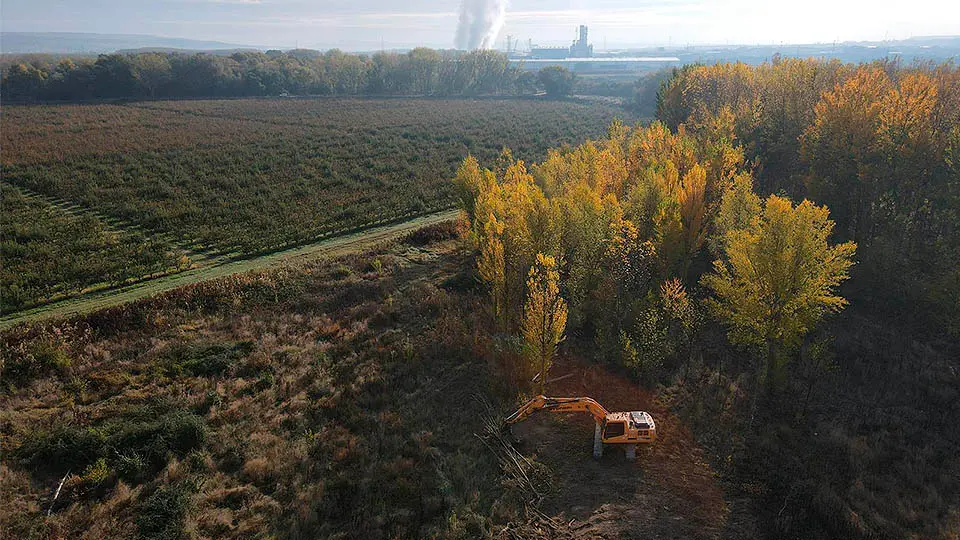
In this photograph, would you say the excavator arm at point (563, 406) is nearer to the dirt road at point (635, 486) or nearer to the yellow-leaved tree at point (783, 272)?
the dirt road at point (635, 486)

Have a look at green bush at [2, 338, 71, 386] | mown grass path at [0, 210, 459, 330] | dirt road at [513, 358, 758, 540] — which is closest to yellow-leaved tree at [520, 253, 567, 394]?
dirt road at [513, 358, 758, 540]

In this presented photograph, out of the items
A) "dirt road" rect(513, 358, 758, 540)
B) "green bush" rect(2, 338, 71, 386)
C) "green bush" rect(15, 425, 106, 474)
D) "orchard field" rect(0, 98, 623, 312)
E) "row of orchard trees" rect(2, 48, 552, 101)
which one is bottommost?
"dirt road" rect(513, 358, 758, 540)

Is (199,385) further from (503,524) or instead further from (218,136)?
(218,136)

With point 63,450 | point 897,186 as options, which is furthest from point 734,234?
point 63,450

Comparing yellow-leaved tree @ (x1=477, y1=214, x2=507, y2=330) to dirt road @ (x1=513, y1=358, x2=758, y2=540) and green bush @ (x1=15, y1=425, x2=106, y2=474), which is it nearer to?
dirt road @ (x1=513, y1=358, x2=758, y2=540)

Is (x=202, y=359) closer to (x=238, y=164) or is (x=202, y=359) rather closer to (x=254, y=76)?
(x=238, y=164)

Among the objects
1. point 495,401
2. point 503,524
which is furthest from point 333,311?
point 503,524
